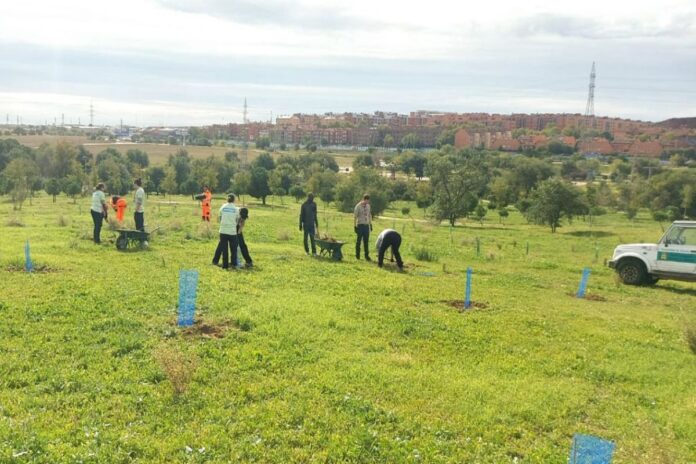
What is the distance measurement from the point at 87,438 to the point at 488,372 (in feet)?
16.0

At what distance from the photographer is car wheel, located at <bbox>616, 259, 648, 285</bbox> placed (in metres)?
16.4

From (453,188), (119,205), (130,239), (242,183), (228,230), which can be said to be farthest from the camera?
(242,183)

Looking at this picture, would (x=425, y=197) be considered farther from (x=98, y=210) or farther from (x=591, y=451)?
(x=591, y=451)

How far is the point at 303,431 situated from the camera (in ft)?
18.9

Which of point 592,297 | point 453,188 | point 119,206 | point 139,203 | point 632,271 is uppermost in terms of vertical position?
point 453,188

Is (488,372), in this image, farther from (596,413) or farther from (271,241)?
(271,241)

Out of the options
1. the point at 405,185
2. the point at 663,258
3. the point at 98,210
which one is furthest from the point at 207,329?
the point at 405,185

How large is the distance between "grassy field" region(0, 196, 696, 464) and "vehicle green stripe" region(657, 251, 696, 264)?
2378 millimetres

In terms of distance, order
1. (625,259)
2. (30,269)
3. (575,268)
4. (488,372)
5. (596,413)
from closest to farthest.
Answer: (596,413), (488,372), (30,269), (625,259), (575,268)

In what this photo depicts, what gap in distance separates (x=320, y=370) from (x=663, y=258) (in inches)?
490

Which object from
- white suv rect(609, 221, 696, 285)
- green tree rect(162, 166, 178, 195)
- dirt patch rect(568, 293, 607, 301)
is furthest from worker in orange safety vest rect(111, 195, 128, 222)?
green tree rect(162, 166, 178, 195)

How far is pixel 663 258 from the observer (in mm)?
15992

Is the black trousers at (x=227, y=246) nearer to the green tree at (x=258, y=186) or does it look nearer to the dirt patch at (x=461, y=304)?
the dirt patch at (x=461, y=304)

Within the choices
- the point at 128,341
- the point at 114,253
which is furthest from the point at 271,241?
the point at 128,341
